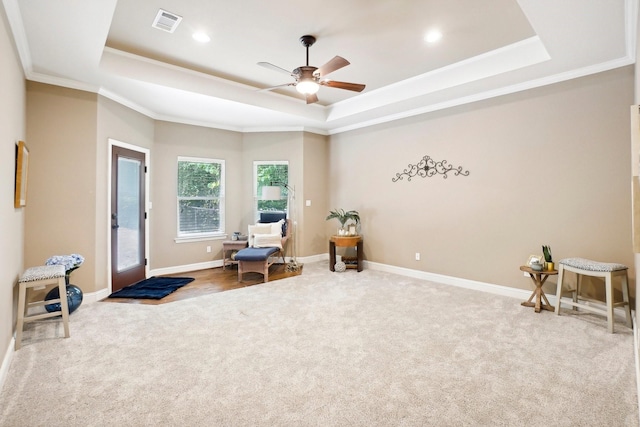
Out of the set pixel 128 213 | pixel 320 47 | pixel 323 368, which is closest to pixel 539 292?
pixel 323 368

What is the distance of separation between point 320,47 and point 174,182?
11.6 feet

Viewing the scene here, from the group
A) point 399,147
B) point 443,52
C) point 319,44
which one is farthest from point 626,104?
point 319,44

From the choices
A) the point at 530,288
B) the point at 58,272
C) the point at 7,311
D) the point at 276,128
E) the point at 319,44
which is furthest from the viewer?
the point at 276,128

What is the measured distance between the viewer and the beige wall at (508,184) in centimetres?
Answer: 337

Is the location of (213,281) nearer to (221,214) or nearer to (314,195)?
(221,214)

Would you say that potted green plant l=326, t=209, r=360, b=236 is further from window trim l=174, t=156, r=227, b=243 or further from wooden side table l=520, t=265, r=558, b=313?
wooden side table l=520, t=265, r=558, b=313

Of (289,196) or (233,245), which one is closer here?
(233,245)

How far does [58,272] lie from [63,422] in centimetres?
160

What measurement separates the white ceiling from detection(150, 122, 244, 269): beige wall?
0.63 meters

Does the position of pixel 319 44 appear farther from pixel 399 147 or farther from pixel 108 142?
pixel 108 142

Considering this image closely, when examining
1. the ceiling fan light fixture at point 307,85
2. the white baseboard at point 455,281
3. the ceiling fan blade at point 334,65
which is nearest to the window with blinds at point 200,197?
the white baseboard at point 455,281

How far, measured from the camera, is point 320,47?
11.7 feet

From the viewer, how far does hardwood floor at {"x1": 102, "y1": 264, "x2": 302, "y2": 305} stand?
4070 mm

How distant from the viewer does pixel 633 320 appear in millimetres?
3035
